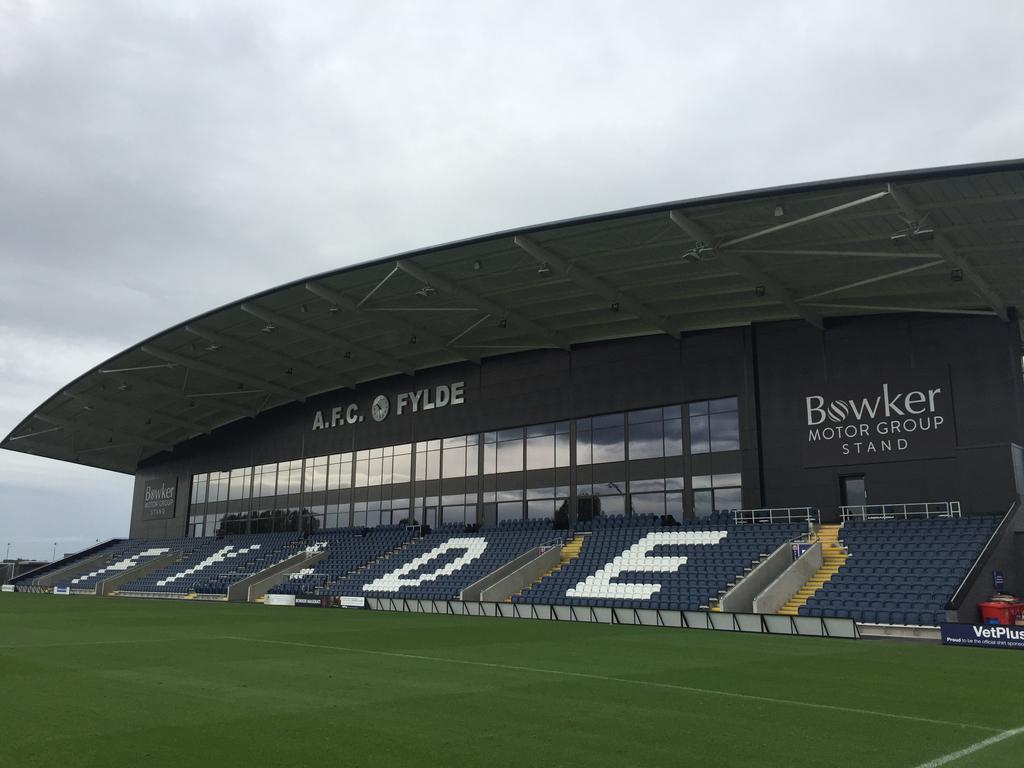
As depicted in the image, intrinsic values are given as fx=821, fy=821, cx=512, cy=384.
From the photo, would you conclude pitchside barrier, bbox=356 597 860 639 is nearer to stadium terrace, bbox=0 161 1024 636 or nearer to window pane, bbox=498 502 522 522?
stadium terrace, bbox=0 161 1024 636

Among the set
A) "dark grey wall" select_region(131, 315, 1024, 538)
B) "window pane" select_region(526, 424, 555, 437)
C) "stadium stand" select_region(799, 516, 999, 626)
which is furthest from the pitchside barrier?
"window pane" select_region(526, 424, 555, 437)

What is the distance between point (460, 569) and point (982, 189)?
24.7m

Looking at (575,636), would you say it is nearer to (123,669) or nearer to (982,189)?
(123,669)

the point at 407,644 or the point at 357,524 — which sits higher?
the point at 357,524

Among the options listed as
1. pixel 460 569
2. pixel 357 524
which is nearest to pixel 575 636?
pixel 460 569

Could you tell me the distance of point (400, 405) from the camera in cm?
4734

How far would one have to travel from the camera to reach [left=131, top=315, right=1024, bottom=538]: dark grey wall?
2912cm

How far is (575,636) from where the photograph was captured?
68.7 feet

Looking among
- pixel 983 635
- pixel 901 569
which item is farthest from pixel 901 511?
pixel 983 635

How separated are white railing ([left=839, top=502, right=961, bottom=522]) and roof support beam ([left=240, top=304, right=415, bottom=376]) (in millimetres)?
23733

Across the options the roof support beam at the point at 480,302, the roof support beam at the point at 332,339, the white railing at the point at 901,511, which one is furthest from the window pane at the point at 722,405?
the roof support beam at the point at 332,339

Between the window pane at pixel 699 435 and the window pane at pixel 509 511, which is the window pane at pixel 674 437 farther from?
the window pane at pixel 509 511

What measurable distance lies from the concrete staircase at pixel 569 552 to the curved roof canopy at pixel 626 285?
9.36 metres

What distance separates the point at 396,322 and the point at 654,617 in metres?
18.4
